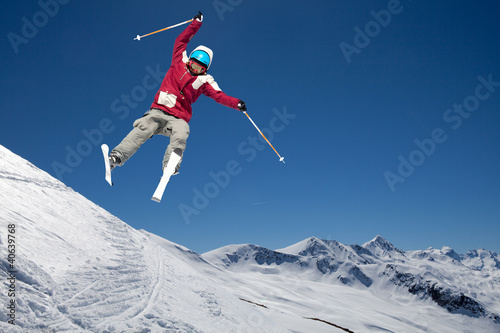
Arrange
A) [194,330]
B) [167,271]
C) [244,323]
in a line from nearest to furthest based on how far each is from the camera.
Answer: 1. [194,330]
2. [244,323]
3. [167,271]

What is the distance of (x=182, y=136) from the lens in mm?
6527

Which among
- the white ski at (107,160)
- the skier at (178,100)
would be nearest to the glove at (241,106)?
the skier at (178,100)

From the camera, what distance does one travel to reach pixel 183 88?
22.7 ft

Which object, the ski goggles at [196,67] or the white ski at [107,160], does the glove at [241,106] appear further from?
the white ski at [107,160]

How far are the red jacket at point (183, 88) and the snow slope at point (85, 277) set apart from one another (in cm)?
373

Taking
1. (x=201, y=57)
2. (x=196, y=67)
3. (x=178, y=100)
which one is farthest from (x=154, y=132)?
(x=201, y=57)

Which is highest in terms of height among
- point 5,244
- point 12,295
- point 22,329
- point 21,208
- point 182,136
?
point 182,136

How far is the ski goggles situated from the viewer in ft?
22.0

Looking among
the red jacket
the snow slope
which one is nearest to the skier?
the red jacket

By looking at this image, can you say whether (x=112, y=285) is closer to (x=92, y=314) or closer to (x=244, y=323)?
(x=92, y=314)

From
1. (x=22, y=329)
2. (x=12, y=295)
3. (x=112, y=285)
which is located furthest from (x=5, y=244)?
(x=112, y=285)

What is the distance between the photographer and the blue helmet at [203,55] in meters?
6.69

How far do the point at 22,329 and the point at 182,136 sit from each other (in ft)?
13.6

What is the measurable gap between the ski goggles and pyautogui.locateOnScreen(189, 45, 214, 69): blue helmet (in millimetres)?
69
